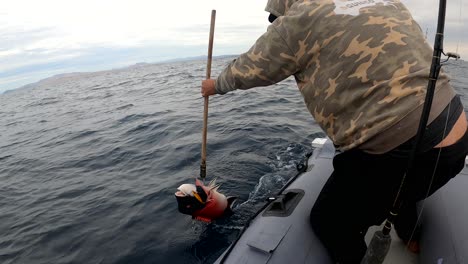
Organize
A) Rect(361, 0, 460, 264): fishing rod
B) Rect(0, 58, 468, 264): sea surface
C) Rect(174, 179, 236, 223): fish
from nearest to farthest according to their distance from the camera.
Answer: Rect(361, 0, 460, 264): fishing rod, Rect(174, 179, 236, 223): fish, Rect(0, 58, 468, 264): sea surface

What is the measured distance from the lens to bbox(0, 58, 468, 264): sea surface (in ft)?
14.6

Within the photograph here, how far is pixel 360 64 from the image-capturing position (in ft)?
6.15

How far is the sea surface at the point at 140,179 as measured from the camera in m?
4.44

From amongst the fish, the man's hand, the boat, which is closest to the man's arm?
the man's hand

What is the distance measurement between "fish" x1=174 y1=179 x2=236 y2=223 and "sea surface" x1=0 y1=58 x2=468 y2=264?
354 millimetres

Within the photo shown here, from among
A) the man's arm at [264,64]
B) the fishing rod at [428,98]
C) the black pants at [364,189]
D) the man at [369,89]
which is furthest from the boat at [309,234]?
the man's arm at [264,64]

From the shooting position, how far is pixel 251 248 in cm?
279

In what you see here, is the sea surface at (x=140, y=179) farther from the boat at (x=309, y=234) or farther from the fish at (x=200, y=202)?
the boat at (x=309, y=234)

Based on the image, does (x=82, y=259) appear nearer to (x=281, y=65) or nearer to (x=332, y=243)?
(x=332, y=243)

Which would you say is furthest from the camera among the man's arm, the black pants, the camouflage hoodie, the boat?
the boat

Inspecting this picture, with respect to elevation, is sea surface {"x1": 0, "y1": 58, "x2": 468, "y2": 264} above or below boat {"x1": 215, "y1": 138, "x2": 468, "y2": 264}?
below

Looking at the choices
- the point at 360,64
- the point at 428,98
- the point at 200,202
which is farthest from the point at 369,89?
the point at 200,202

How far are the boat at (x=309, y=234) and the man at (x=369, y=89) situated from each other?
59 cm

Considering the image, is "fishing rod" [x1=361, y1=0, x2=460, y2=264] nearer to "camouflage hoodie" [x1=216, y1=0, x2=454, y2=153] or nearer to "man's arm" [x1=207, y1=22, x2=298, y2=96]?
"camouflage hoodie" [x1=216, y1=0, x2=454, y2=153]
